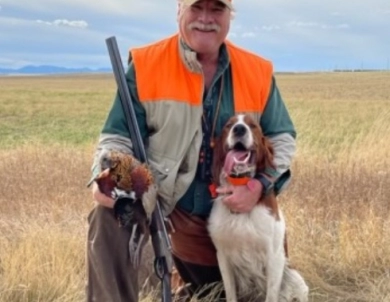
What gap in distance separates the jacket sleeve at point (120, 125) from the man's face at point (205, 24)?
1.30ft

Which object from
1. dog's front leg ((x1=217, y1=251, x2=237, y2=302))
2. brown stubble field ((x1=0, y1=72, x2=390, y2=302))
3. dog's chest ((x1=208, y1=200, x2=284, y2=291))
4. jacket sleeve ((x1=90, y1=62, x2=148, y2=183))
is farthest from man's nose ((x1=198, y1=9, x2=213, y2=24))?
brown stubble field ((x1=0, y1=72, x2=390, y2=302))

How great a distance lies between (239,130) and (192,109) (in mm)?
341

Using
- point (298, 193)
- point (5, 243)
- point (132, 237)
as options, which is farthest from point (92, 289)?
point (298, 193)

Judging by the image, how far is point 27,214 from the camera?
572 centimetres

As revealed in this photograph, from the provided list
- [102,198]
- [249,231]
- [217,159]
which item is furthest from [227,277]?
[102,198]

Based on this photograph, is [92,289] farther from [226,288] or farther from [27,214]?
[27,214]

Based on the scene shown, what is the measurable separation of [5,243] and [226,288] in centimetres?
161

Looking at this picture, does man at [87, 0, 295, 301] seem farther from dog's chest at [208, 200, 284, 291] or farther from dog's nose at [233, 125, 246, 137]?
dog's nose at [233, 125, 246, 137]

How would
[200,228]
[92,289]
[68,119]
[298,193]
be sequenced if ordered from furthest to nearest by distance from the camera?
[68,119], [298,193], [200,228], [92,289]

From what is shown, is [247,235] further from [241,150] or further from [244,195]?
[241,150]

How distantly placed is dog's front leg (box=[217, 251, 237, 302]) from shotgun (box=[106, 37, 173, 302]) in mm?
604

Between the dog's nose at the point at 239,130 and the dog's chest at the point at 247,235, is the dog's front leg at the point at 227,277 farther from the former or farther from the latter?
the dog's nose at the point at 239,130

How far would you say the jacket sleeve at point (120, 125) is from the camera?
12.5 feet

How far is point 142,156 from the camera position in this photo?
3748 millimetres
